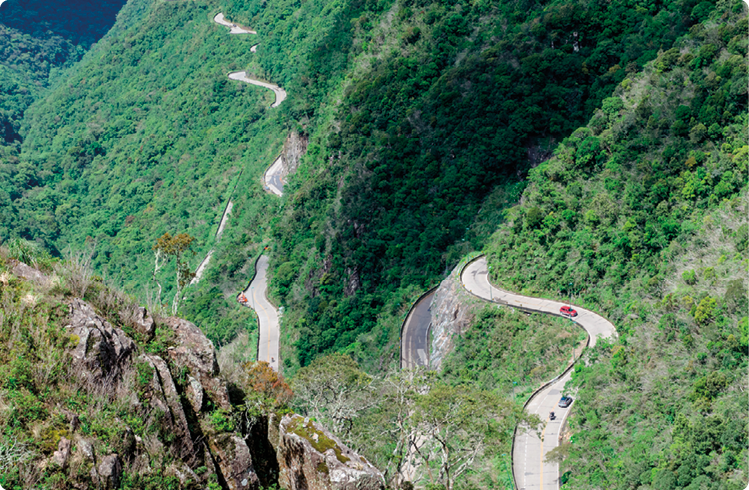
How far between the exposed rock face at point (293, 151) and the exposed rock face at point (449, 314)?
148 feet

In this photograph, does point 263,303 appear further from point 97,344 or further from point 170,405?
point 97,344

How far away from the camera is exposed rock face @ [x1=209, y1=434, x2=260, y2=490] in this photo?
63.9 ft

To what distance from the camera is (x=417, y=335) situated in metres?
61.0

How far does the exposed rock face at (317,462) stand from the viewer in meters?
19.0

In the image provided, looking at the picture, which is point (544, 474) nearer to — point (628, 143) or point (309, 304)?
point (628, 143)

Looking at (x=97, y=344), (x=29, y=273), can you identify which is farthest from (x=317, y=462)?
(x=29, y=273)

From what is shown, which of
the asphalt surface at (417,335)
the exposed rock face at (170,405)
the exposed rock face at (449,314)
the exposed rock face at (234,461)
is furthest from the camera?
the asphalt surface at (417,335)

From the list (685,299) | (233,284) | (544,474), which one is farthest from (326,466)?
(233,284)

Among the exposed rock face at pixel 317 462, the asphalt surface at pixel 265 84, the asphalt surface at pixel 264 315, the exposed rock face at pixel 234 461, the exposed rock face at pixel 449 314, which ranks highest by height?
the exposed rock face at pixel 234 461

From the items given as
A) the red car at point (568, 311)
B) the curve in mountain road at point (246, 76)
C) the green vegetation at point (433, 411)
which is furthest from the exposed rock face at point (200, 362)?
the curve in mountain road at point (246, 76)

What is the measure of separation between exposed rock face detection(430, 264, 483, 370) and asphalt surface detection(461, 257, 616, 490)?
1149 mm

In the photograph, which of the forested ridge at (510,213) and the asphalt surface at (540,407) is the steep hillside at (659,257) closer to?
the forested ridge at (510,213)

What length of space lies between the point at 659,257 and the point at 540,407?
1447 cm

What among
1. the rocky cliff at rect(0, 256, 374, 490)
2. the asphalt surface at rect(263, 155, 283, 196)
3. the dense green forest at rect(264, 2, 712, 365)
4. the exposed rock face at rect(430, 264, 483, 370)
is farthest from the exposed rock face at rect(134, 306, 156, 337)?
the asphalt surface at rect(263, 155, 283, 196)
